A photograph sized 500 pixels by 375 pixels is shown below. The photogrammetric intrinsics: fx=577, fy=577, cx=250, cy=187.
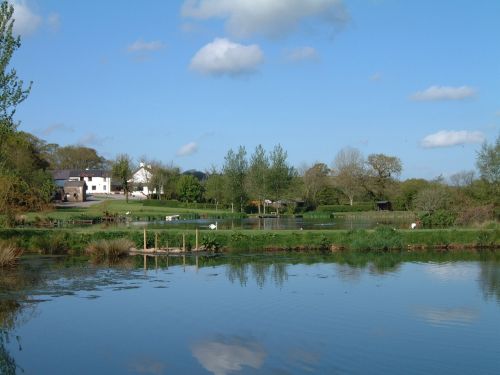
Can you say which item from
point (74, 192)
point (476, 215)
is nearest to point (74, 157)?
point (74, 192)

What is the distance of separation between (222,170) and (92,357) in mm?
81559

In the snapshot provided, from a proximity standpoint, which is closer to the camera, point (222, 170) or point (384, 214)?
point (384, 214)

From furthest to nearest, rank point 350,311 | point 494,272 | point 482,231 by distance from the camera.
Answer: point 482,231 < point 494,272 < point 350,311

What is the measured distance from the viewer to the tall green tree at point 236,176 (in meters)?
90.1

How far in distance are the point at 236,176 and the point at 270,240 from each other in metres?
52.0

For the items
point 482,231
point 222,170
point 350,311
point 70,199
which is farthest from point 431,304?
point 70,199

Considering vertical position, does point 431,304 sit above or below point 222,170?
below

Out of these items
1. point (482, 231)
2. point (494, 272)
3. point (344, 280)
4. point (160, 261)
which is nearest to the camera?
point (344, 280)

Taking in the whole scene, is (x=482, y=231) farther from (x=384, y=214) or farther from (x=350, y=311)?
(x=384, y=214)

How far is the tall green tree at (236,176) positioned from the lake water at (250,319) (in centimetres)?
5870

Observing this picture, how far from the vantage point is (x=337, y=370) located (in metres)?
13.0

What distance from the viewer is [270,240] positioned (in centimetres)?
3891

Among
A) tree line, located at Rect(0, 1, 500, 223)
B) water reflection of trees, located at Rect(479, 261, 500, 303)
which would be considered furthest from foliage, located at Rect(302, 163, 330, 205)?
water reflection of trees, located at Rect(479, 261, 500, 303)

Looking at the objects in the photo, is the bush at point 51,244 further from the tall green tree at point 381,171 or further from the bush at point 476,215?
the tall green tree at point 381,171
